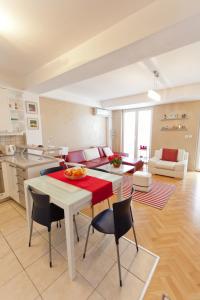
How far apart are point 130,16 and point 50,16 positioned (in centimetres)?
85

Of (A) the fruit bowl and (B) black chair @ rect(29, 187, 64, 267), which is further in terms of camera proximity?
(A) the fruit bowl

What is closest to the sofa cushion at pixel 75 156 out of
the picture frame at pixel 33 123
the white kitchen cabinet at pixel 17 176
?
the picture frame at pixel 33 123

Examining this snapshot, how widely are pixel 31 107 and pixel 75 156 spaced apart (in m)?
1.87

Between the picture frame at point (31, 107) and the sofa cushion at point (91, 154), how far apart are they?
2.11 meters

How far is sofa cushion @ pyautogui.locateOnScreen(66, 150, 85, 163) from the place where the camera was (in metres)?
4.28

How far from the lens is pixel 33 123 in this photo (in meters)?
3.45

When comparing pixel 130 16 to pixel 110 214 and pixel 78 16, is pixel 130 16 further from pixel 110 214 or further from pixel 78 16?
pixel 110 214

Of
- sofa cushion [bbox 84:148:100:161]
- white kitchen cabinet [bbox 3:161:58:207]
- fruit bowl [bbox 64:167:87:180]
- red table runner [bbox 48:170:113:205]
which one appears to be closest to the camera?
red table runner [bbox 48:170:113:205]

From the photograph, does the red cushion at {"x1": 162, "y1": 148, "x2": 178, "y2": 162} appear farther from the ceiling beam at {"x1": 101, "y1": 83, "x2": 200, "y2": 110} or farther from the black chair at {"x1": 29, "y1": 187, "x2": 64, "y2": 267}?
the black chair at {"x1": 29, "y1": 187, "x2": 64, "y2": 267}

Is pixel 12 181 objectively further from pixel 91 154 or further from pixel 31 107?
pixel 91 154

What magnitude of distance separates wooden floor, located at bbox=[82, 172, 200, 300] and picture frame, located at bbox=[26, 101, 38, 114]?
2.73 meters

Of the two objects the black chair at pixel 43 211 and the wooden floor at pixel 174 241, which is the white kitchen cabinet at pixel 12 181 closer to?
the black chair at pixel 43 211

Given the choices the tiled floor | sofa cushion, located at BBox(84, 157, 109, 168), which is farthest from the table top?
sofa cushion, located at BBox(84, 157, 109, 168)

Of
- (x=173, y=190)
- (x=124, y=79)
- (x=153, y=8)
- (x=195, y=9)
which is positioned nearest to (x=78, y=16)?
(x=153, y=8)
